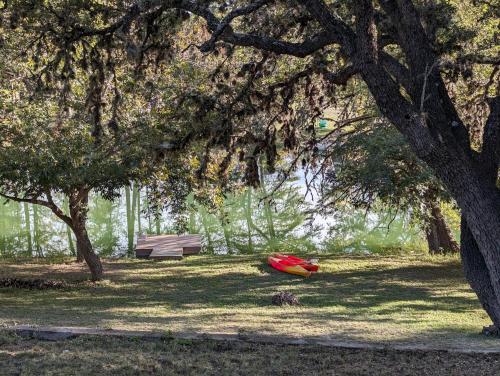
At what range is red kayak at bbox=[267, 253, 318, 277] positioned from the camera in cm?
1593

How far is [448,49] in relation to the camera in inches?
269

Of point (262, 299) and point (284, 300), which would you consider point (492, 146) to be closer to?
point (284, 300)

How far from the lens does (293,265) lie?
16.3m

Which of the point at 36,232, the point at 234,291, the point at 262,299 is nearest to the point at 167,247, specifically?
the point at 234,291

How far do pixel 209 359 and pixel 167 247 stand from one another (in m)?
14.5

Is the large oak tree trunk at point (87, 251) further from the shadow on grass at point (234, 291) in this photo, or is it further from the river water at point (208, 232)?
the river water at point (208, 232)

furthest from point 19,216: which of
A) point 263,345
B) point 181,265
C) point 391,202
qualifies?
point 263,345

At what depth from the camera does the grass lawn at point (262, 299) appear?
25.1 feet

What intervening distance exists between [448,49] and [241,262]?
11.9 meters

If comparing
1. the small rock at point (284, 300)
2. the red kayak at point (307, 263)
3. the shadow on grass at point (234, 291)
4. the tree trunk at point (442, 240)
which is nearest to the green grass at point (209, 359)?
the shadow on grass at point (234, 291)

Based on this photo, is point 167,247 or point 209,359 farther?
point 167,247

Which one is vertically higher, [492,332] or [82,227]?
[82,227]

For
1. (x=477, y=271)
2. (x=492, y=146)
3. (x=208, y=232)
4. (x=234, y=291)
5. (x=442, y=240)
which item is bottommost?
(x=234, y=291)

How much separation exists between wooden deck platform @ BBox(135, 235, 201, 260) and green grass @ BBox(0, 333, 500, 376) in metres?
13.2
